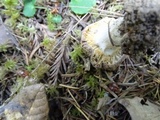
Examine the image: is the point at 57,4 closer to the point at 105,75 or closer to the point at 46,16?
the point at 46,16

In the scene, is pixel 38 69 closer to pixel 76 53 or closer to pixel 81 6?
pixel 76 53

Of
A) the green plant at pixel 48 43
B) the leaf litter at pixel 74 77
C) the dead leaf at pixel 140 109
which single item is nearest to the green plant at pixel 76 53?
the leaf litter at pixel 74 77

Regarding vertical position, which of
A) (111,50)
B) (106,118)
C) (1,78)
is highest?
(111,50)

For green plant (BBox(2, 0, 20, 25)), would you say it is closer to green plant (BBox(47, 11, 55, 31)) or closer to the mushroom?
A: green plant (BBox(47, 11, 55, 31))

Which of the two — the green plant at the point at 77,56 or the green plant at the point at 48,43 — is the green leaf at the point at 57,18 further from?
the green plant at the point at 77,56

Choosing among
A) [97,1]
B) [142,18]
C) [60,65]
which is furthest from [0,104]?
[142,18]

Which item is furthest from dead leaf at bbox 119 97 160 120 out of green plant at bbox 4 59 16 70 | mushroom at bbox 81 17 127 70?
green plant at bbox 4 59 16 70
